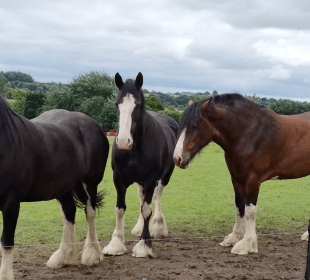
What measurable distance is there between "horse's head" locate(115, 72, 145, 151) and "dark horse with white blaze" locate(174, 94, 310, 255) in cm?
75

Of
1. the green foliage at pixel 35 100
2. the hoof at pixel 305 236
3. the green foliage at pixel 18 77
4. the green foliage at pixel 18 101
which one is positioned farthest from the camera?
the green foliage at pixel 18 77

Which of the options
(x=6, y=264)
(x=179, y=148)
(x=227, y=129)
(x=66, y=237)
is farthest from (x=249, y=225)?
(x=6, y=264)

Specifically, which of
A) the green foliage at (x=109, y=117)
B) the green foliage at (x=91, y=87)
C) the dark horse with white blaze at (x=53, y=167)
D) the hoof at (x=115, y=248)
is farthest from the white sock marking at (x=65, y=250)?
the green foliage at (x=91, y=87)

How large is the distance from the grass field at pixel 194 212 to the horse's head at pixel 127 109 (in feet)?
5.69

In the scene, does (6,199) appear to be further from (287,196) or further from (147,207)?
(287,196)

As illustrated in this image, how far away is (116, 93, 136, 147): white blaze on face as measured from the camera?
4.62 m

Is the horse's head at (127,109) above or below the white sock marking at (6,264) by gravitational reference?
above

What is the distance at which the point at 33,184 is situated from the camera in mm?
3990

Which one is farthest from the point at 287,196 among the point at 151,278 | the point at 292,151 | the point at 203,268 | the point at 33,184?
the point at 33,184

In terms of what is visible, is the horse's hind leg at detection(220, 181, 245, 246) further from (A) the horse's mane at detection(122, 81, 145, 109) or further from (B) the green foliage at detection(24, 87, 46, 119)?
(B) the green foliage at detection(24, 87, 46, 119)

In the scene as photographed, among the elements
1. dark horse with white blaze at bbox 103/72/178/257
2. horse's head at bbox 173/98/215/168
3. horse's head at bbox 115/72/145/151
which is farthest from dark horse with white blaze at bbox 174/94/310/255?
horse's head at bbox 115/72/145/151

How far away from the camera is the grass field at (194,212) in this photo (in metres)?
6.79

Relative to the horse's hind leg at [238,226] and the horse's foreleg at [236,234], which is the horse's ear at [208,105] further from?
the horse's foreleg at [236,234]

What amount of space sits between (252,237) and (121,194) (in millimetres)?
2096
